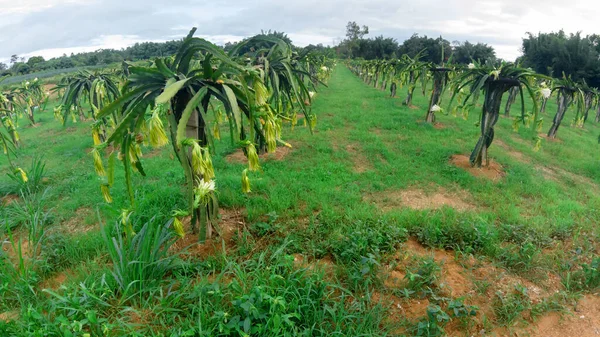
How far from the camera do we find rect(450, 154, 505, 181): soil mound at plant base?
5.63 m

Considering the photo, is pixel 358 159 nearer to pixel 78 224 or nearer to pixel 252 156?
pixel 252 156

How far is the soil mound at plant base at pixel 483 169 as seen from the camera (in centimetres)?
563

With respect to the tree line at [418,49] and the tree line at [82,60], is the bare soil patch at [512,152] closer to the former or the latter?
the tree line at [418,49]

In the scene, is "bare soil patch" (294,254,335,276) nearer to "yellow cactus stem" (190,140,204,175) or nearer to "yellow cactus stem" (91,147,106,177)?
"yellow cactus stem" (190,140,204,175)

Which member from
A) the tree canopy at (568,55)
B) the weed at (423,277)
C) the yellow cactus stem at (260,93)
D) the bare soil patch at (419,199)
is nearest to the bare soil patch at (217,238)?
the yellow cactus stem at (260,93)

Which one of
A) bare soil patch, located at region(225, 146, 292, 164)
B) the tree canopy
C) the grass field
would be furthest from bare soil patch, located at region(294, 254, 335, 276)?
the tree canopy

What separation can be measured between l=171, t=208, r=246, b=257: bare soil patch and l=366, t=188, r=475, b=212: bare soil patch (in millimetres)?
1916

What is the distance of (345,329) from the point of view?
7.48 ft

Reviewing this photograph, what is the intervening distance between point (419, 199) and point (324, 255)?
2205mm

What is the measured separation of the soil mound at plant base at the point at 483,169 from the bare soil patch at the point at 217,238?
13.6 ft

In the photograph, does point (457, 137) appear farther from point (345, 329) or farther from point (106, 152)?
point (106, 152)

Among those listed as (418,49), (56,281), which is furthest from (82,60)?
(56,281)

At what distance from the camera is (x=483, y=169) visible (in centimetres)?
583

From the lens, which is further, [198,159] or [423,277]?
[423,277]
